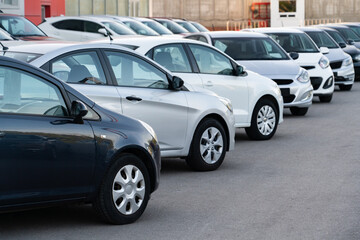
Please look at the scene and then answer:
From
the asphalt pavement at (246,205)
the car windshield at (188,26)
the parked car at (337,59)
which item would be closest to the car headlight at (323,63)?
the parked car at (337,59)

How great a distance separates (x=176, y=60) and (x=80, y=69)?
3.65 m

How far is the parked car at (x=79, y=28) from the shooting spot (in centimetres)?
2695

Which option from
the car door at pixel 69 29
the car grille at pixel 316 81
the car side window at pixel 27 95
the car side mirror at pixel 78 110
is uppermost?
the car door at pixel 69 29

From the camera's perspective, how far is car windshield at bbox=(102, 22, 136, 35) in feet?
87.5

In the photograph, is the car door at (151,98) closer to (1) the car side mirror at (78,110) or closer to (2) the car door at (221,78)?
(1) the car side mirror at (78,110)

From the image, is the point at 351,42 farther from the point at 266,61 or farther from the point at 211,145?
the point at 211,145

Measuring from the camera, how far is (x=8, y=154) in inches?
276

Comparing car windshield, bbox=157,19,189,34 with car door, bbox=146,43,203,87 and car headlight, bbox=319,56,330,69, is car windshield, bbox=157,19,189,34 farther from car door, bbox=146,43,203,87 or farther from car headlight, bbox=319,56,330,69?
car door, bbox=146,43,203,87

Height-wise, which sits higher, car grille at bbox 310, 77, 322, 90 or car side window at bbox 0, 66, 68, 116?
car side window at bbox 0, 66, 68, 116

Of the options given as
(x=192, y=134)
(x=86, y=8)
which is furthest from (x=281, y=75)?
(x=86, y=8)

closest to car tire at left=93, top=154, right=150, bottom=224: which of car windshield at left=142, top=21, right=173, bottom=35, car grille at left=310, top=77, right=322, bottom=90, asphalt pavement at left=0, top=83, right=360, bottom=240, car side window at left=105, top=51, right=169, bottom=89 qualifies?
asphalt pavement at left=0, top=83, right=360, bottom=240

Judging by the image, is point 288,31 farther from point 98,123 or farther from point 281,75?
point 98,123

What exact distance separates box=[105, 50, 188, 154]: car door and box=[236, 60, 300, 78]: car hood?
7.02 metres

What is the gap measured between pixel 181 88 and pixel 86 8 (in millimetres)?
31806
